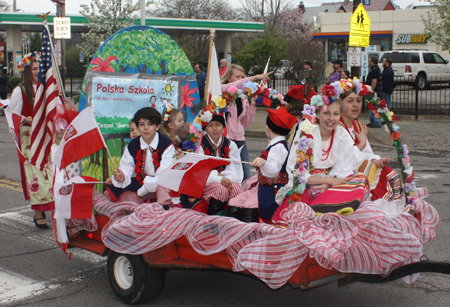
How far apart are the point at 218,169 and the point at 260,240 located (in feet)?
6.14

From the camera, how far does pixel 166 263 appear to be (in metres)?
4.18

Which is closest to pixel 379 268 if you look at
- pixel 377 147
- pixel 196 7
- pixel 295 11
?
pixel 377 147

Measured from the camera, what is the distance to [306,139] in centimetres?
390

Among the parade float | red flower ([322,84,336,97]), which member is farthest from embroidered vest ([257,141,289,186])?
red flower ([322,84,336,97])

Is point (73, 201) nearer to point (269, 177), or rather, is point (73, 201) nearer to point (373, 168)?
point (269, 177)

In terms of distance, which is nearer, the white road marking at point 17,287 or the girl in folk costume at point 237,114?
the white road marking at point 17,287

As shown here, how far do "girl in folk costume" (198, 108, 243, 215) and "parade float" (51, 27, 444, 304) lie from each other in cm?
40

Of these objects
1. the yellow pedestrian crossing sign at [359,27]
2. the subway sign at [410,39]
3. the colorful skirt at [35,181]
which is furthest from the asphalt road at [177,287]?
the subway sign at [410,39]

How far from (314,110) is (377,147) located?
995 centimetres

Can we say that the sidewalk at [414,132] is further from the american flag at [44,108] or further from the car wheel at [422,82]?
the car wheel at [422,82]

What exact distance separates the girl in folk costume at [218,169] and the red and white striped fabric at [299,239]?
0.74m

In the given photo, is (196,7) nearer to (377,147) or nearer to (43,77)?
(377,147)

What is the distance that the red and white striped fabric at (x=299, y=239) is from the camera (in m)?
3.45

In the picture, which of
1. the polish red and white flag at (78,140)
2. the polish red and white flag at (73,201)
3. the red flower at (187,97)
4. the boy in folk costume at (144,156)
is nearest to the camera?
the polish red and white flag at (73,201)
